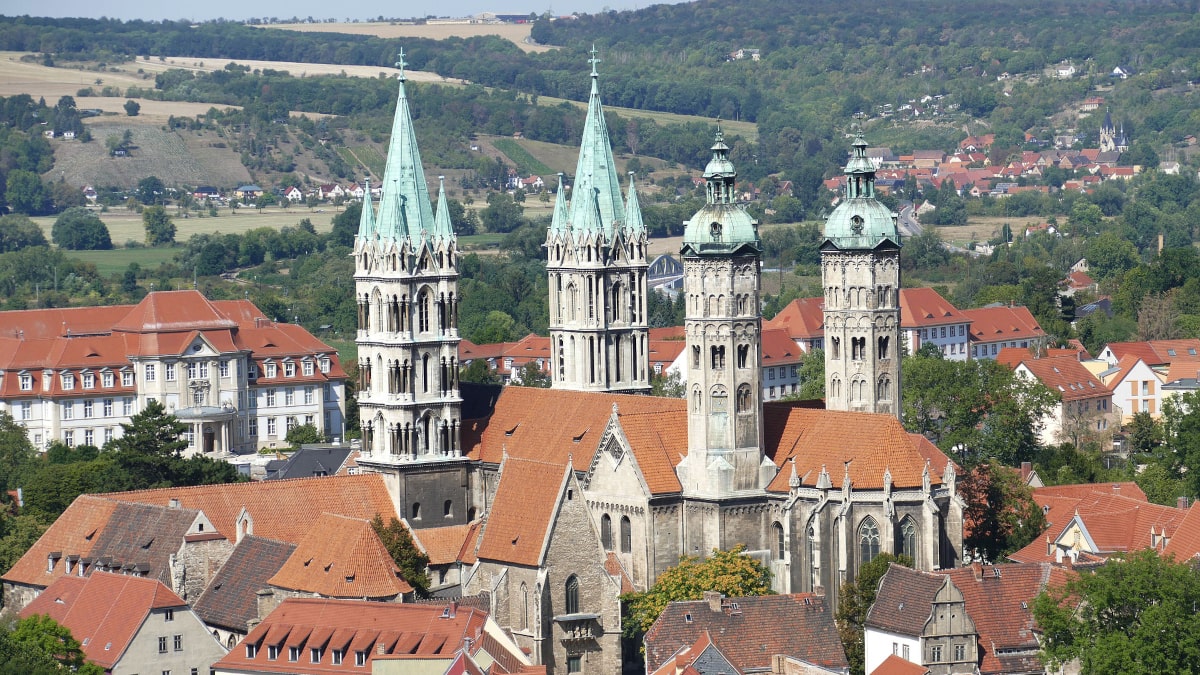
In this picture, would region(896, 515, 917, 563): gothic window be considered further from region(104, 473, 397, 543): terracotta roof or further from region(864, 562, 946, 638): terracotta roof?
region(104, 473, 397, 543): terracotta roof

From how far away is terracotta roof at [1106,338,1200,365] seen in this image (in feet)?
591

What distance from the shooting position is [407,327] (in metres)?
114

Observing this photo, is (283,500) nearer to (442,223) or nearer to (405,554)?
(405,554)

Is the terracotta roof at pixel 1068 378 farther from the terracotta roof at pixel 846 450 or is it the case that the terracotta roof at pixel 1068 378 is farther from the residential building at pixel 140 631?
the residential building at pixel 140 631

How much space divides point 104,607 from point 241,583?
5386 mm

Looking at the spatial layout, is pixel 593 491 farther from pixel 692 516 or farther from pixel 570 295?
pixel 570 295

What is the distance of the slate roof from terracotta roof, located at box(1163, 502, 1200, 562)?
34.5m

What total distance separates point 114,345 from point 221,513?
185 ft

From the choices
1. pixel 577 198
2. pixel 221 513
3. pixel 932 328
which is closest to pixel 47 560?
pixel 221 513

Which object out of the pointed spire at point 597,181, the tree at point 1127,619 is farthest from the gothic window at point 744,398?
→ the pointed spire at point 597,181

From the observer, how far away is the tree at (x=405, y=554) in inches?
4183

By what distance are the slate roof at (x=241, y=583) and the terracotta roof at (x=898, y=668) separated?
23.5 metres

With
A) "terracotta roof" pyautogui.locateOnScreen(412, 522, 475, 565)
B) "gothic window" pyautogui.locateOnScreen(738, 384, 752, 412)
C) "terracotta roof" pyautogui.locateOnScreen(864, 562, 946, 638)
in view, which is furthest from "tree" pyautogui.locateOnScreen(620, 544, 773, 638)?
"terracotta roof" pyautogui.locateOnScreen(412, 522, 475, 565)

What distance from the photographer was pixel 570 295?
125m
